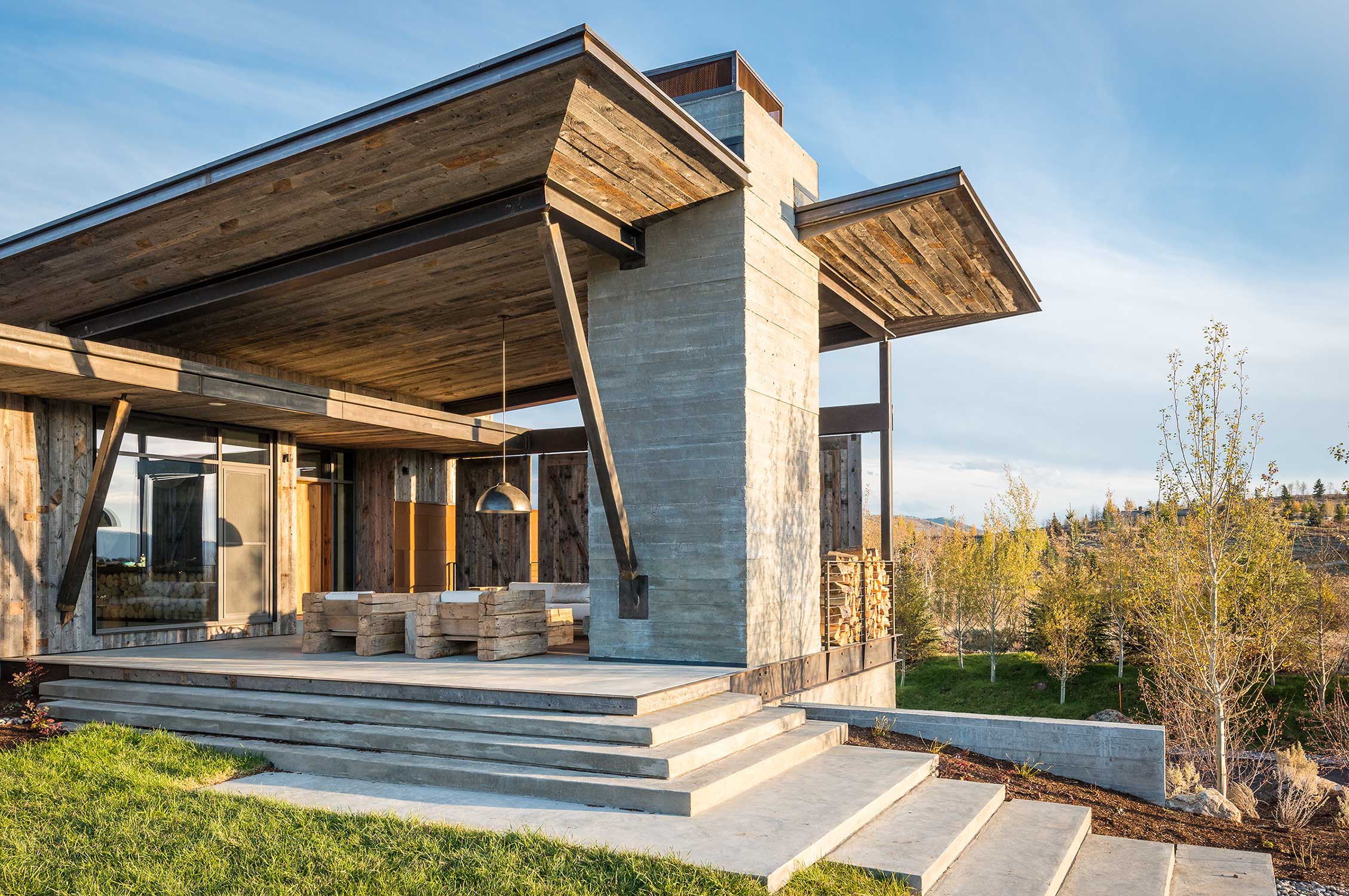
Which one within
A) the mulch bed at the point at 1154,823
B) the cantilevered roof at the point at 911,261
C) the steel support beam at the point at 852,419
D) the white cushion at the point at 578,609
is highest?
the cantilevered roof at the point at 911,261

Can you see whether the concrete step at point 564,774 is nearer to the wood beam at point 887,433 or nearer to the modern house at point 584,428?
the modern house at point 584,428

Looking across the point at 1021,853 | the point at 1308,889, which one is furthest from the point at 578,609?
the point at 1308,889

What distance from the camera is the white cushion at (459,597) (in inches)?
301

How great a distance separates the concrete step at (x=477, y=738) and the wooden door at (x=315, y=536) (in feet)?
17.0

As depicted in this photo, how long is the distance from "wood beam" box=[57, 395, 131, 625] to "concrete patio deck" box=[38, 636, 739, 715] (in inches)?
22.2

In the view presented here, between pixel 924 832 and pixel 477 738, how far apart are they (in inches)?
100

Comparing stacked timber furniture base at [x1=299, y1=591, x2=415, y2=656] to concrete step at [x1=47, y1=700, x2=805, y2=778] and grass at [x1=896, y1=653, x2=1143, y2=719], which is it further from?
grass at [x1=896, y1=653, x2=1143, y2=719]

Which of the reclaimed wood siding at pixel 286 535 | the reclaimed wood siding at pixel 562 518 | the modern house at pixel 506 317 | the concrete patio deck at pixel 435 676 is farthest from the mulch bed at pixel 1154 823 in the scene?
the reclaimed wood siding at pixel 286 535

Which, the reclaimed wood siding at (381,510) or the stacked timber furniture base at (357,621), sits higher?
the reclaimed wood siding at (381,510)

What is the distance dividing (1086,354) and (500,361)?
32.9 ft

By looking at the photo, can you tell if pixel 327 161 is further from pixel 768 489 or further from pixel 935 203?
pixel 935 203

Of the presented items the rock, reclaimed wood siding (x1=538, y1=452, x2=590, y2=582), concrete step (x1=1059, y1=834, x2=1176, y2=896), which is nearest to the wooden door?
reclaimed wood siding (x1=538, y1=452, x2=590, y2=582)

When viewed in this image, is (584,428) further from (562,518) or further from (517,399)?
(517,399)

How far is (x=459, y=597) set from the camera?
780 centimetres
